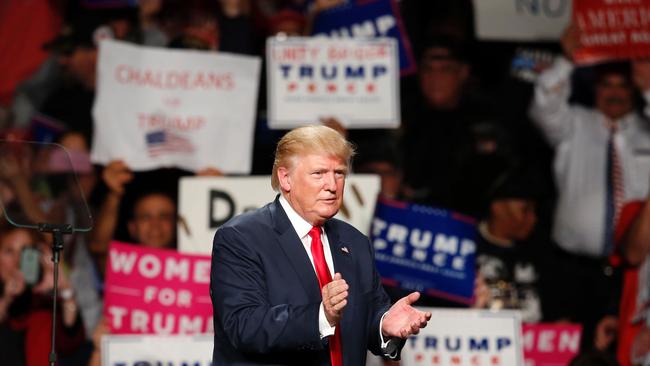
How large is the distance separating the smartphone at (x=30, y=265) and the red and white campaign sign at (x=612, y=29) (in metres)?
3.25

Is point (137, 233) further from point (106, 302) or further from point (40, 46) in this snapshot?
point (40, 46)

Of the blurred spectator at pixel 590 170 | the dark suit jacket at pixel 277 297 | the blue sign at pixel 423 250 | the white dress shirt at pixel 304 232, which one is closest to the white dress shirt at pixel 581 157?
the blurred spectator at pixel 590 170

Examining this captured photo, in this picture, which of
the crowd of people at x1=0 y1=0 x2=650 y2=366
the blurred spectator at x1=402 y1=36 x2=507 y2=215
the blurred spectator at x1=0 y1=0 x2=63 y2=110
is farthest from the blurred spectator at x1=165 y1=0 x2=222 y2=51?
the blurred spectator at x1=402 y1=36 x2=507 y2=215

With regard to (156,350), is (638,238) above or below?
above

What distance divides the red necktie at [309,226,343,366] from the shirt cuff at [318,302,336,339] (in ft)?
0.61

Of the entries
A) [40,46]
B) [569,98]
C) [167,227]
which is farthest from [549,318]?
[40,46]

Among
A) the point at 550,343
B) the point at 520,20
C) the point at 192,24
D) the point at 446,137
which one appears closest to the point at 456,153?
the point at 446,137

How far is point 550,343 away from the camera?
6656 mm

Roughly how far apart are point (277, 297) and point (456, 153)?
402cm

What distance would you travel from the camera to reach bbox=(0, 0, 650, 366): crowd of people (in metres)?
7.00

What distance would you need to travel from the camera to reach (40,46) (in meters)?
7.52

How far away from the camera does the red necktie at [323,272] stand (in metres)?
3.74

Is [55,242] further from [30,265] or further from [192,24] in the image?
[192,24]

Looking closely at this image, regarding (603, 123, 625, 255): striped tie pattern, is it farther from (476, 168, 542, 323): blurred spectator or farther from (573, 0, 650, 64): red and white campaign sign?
(573, 0, 650, 64): red and white campaign sign
